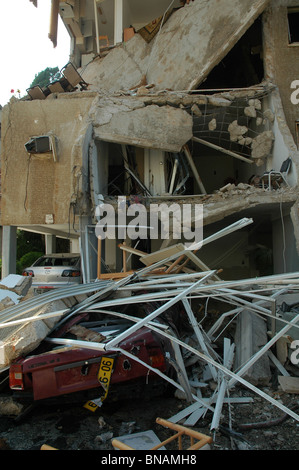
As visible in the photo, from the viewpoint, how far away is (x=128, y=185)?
460 inches

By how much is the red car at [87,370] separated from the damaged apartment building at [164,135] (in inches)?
140

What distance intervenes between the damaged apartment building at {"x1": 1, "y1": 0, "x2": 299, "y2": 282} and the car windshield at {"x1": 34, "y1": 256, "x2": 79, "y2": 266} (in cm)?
47

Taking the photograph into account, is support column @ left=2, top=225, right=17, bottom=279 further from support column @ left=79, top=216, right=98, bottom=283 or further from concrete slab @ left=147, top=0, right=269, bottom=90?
concrete slab @ left=147, top=0, right=269, bottom=90

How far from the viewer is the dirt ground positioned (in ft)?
11.9

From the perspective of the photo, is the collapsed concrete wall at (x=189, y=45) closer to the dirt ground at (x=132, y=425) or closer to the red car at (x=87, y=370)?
the red car at (x=87, y=370)

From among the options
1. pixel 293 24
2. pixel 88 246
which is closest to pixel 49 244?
pixel 88 246

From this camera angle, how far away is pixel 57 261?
9.00 metres

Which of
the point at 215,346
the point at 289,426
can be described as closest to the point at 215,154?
the point at 215,346

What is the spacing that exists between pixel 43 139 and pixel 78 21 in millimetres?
9759

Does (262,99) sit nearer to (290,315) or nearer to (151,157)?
(151,157)

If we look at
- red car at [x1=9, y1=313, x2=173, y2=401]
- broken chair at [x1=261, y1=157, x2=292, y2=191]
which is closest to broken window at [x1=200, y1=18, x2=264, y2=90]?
broken chair at [x1=261, y1=157, x2=292, y2=191]

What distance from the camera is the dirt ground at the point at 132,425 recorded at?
3.64 meters
